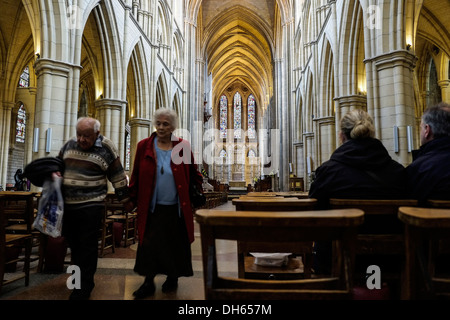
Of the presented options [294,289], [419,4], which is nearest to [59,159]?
[294,289]

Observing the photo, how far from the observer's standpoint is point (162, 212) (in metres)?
2.65

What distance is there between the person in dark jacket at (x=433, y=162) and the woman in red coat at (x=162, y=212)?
1691 millimetres

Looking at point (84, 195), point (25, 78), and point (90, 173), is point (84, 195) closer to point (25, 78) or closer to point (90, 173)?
point (90, 173)

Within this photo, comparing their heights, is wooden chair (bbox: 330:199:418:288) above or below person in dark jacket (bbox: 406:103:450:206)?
below

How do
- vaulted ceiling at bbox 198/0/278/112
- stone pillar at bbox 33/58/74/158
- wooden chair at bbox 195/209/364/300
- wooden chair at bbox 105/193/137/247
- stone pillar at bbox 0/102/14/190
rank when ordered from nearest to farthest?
1. wooden chair at bbox 195/209/364/300
2. wooden chair at bbox 105/193/137/247
3. stone pillar at bbox 33/58/74/158
4. stone pillar at bbox 0/102/14/190
5. vaulted ceiling at bbox 198/0/278/112

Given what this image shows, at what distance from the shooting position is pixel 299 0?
1836 centimetres

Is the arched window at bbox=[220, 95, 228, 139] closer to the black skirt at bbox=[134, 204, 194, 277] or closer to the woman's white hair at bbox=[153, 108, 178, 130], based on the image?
the woman's white hair at bbox=[153, 108, 178, 130]

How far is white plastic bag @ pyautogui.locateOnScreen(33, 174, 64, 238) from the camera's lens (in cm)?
243

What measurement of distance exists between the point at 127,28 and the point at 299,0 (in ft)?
38.3

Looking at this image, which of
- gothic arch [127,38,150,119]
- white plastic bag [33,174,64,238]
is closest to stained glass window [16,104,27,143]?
gothic arch [127,38,150,119]

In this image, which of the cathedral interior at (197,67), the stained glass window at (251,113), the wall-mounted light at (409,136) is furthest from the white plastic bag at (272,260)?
the stained glass window at (251,113)

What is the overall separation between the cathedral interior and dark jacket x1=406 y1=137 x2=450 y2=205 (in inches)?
208

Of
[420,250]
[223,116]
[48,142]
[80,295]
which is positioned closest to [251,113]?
[223,116]
